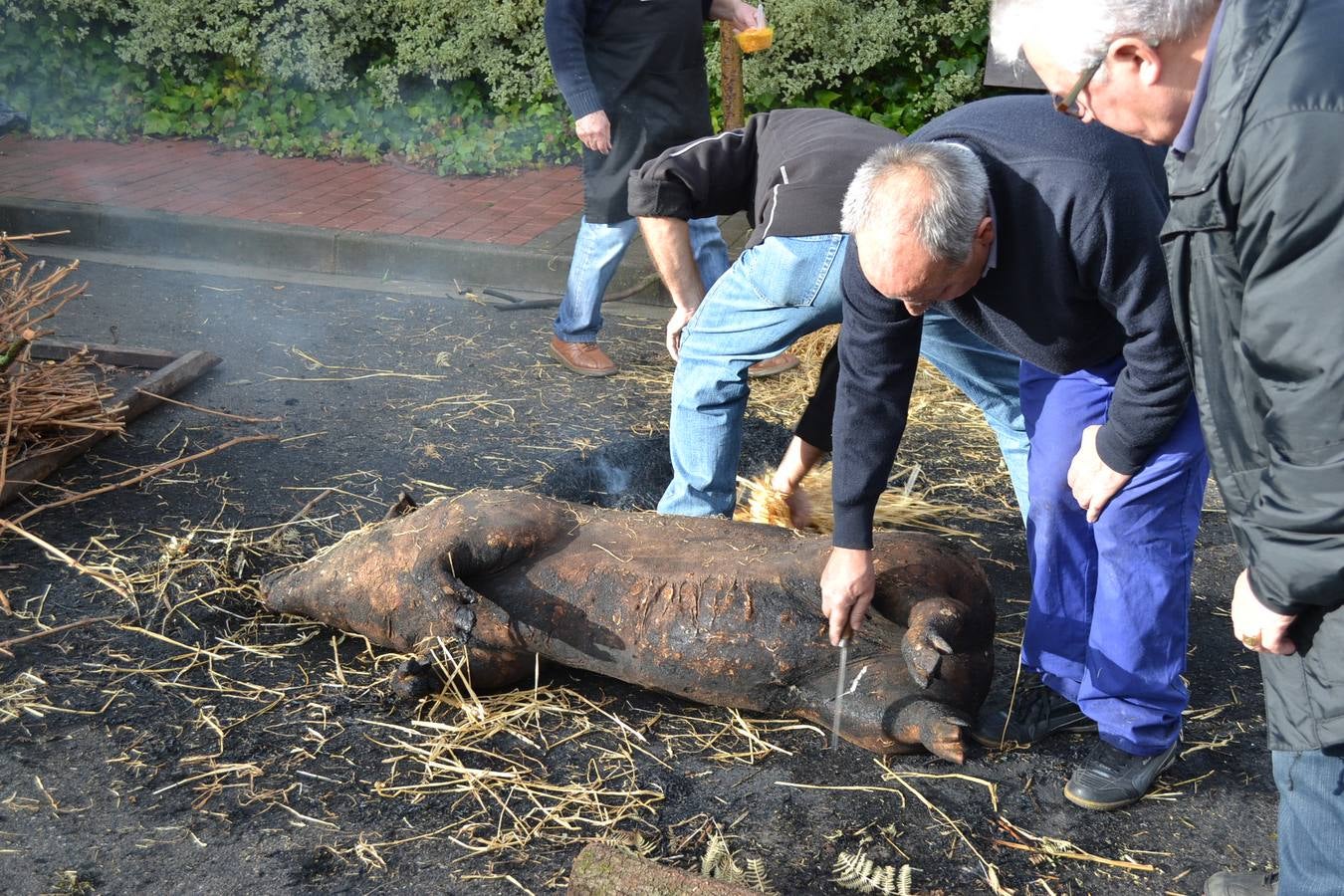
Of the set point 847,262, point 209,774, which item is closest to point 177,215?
point 209,774

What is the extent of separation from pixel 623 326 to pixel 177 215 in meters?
3.45

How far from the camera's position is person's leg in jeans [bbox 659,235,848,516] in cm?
379

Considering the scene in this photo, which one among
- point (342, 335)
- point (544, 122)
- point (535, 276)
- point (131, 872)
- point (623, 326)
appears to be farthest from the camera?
point (544, 122)

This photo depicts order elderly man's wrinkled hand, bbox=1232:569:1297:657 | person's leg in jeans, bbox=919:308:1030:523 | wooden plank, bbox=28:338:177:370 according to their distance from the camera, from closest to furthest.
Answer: elderly man's wrinkled hand, bbox=1232:569:1297:657, person's leg in jeans, bbox=919:308:1030:523, wooden plank, bbox=28:338:177:370

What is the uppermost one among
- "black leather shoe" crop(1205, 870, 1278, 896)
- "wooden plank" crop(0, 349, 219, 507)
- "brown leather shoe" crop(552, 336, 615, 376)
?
"wooden plank" crop(0, 349, 219, 507)

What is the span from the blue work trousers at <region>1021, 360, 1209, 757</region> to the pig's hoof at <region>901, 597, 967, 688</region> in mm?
316

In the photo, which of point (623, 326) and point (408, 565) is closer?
point (408, 565)

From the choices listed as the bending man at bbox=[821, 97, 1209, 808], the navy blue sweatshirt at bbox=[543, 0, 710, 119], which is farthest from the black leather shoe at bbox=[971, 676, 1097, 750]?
the navy blue sweatshirt at bbox=[543, 0, 710, 119]

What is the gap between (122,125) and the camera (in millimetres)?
10625

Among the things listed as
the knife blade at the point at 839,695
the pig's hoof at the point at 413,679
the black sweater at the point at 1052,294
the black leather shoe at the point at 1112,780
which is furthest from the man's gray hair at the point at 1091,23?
the pig's hoof at the point at 413,679

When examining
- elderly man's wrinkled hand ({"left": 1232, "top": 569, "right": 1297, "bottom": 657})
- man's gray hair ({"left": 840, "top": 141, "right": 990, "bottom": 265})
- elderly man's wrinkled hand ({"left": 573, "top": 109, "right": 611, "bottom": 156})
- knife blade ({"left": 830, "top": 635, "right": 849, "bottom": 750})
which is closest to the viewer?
elderly man's wrinkled hand ({"left": 1232, "top": 569, "right": 1297, "bottom": 657})

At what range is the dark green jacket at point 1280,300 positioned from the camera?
1.74 m

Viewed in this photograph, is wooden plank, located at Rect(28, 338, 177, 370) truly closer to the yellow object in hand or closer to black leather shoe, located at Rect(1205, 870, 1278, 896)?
the yellow object in hand

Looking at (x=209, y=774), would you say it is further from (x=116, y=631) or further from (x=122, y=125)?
(x=122, y=125)
